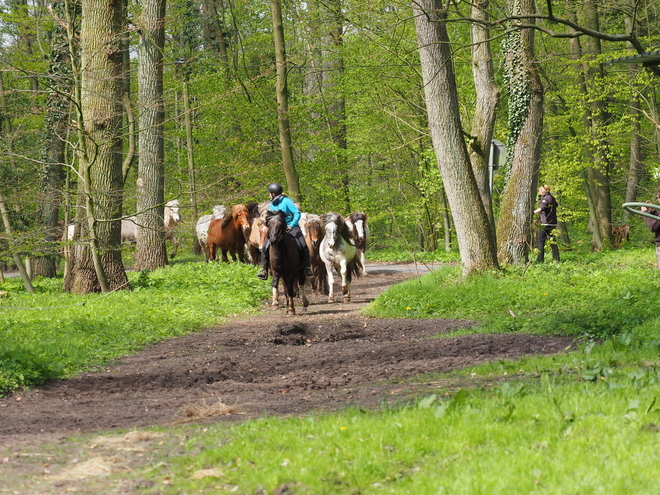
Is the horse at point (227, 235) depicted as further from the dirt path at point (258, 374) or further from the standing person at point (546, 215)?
the dirt path at point (258, 374)

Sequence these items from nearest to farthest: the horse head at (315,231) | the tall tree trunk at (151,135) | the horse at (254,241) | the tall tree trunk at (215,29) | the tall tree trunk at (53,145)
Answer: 1. the tall tree trunk at (53,145)
2. the horse head at (315,231)
3. the tall tree trunk at (151,135)
4. the horse at (254,241)
5. the tall tree trunk at (215,29)

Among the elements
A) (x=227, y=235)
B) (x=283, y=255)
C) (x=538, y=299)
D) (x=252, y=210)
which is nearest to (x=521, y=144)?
(x=538, y=299)

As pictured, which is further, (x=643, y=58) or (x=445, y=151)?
(x=445, y=151)

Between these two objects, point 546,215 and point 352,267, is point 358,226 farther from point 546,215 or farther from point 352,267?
point 546,215

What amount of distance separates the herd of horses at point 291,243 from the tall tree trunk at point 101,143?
3.24 meters

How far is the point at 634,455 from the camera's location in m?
4.61

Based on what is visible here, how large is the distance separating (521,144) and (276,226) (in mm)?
7005

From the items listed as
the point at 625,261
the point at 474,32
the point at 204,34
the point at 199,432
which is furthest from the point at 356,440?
the point at 204,34

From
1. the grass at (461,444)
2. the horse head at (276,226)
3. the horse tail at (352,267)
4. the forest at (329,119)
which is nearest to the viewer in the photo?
the grass at (461,444)

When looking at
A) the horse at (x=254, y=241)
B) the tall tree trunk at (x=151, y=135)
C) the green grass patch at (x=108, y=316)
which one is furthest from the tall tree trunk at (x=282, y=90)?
the green grass patch at (x=108, y=316)

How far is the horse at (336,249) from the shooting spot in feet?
59.8

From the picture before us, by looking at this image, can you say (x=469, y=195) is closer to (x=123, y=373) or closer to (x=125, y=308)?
(x=125, y=308)

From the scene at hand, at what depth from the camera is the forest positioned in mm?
15547

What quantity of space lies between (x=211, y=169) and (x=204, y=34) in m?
11.5
